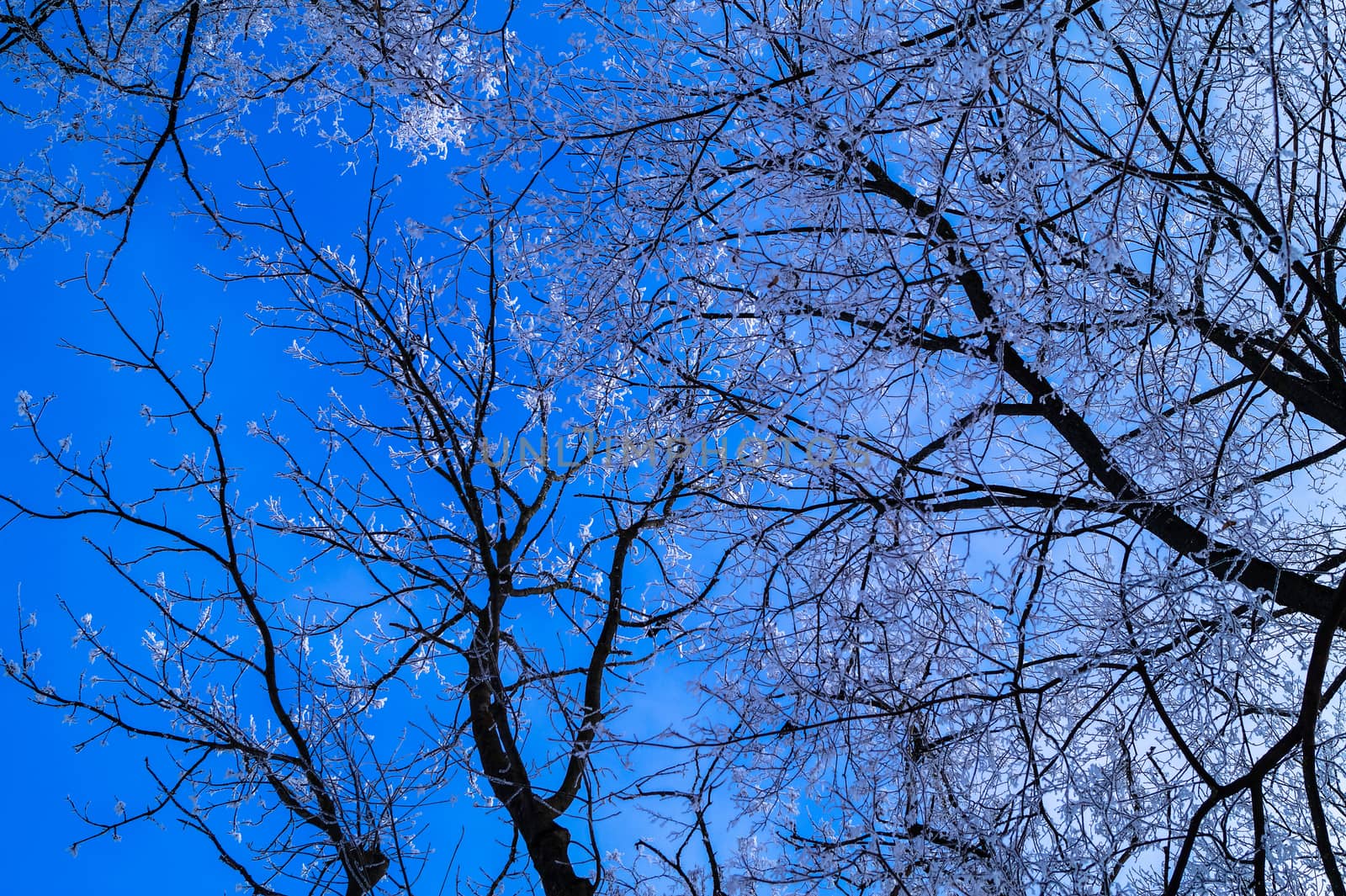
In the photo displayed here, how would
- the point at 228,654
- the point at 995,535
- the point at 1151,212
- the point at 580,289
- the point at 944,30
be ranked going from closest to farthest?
the point at 944,30 < the point at 1151,212 < the point at 228,654 < the point at 995,535 < the point at 580,289

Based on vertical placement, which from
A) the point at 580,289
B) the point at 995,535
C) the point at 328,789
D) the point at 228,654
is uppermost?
the point at 580,289

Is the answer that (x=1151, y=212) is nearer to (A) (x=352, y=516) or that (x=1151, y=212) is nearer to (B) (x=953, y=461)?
(B) (x=953, y=461)

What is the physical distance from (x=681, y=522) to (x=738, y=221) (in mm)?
1487

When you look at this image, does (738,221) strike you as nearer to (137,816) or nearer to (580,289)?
(580,289)

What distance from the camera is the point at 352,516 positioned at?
377cm

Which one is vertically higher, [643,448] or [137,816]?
[643,448]

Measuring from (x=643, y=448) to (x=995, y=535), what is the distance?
1643 mm

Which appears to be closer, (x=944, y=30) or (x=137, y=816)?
(x=944, y=30)

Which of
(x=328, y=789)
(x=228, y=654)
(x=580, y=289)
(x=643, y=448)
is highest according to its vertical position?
(x=580, y=289)

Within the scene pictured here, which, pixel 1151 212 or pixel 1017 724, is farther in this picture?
pixel 1017 724

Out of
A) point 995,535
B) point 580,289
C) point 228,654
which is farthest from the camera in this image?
point 580,289

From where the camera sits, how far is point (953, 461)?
349 centimetres

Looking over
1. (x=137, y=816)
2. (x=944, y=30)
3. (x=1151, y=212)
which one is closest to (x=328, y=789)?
(x=137, y=816)

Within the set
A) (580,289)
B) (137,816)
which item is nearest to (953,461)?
(580,289)
